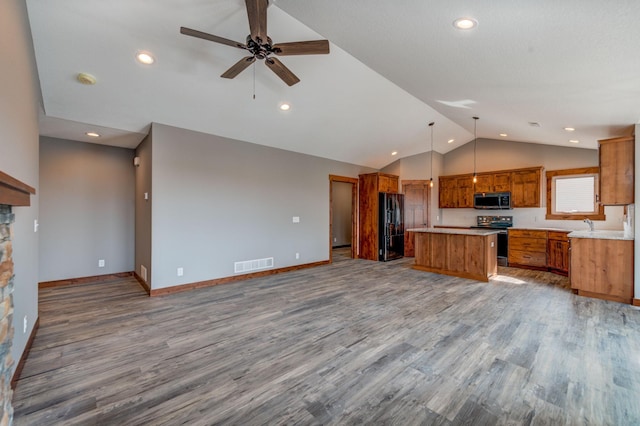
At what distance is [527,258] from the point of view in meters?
6.33

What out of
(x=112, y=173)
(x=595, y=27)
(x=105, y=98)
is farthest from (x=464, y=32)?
(x=112, y=173)

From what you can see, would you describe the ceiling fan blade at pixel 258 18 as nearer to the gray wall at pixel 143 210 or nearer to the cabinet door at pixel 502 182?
the gray wall at pixel 143 210

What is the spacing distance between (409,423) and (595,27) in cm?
298

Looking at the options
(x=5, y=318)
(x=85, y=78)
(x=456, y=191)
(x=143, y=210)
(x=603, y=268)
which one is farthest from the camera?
(x=456, y=191)

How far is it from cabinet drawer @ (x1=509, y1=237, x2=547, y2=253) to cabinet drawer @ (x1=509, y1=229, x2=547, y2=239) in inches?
2.7

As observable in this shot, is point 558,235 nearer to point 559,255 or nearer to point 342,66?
point 559,255

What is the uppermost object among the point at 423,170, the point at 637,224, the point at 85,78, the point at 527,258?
the point at 85,78

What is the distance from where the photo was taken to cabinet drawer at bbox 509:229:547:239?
20.1 feet

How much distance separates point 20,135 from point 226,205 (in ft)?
9.69

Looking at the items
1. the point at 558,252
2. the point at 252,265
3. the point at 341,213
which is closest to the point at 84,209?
the point at 252,265

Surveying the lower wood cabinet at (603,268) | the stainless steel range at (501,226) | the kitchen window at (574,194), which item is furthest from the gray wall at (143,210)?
the kitchen window at (574,194)

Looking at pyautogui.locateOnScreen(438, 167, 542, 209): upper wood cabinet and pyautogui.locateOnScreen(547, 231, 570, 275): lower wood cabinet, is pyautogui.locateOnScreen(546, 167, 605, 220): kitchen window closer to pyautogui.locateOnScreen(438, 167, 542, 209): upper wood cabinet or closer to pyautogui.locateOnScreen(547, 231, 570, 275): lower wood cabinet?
pyautogui.locateOnScreen(438, 167, 542, 209): upper wood cabinet

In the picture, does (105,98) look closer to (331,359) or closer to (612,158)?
(331,359)

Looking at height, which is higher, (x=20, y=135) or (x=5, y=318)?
(x=20, y=135)
